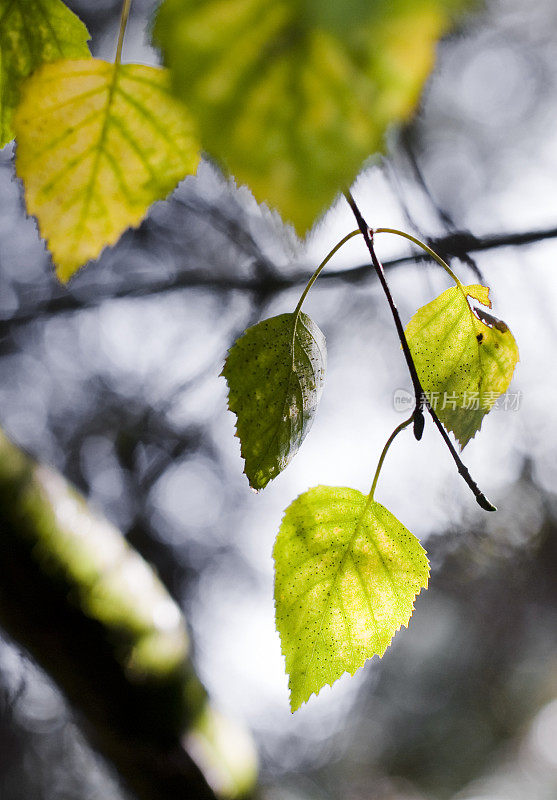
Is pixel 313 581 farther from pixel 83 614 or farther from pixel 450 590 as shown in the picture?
pixel 450 590

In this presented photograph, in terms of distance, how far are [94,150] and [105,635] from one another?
0.44m

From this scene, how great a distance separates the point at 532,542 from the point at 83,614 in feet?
5.48

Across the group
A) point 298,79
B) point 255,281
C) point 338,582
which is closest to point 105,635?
point 338,582

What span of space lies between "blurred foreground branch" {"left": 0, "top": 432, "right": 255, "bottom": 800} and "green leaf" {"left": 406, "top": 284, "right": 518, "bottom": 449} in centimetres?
38

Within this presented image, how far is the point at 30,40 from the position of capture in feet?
0.34

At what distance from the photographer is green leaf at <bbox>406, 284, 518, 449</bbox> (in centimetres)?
16

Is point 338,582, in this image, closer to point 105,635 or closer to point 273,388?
point 273,388

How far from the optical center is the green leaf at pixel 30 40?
100mm

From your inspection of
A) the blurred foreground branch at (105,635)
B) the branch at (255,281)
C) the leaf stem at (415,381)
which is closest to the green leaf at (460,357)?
the leaf stem at (415,381)

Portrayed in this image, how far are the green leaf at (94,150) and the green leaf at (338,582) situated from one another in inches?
3.9

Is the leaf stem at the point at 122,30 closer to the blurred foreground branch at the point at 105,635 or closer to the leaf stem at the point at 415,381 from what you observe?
the leaf stem at the point at 415,381

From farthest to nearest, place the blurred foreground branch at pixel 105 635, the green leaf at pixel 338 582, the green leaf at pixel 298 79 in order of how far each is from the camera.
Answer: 1. the blurred foreground branch at pixel 105 635
2. the green leaf at pixel 338 582
3. the green leaf at pixel 298 79

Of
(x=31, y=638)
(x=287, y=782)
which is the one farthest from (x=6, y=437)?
(x=287, y=782)

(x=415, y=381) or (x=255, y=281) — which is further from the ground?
(x=255, y=281)
